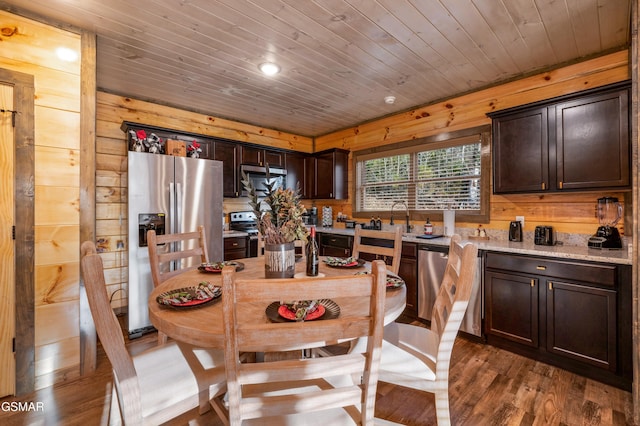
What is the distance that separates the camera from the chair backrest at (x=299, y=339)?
0.76 m

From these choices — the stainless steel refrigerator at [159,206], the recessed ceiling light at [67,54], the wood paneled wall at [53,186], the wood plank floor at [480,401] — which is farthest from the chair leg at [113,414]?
the recessed ceiling light at [67,54]

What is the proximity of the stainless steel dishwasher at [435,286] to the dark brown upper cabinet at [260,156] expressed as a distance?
252 centimetres

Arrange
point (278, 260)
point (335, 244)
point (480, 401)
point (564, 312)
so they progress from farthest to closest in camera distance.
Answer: point (335, 244) < point (564, 312) < point (480, 401) < point (278, 260)

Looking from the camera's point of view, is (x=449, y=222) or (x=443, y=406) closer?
(x=443, y=406)

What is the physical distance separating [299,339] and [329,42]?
7.64 ft

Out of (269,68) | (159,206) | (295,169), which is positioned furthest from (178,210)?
(295,169)

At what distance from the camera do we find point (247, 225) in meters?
4.28

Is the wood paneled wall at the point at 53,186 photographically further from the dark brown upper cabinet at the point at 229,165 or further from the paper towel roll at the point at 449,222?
the paper towel roll at the point at 449,222

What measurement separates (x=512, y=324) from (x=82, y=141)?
3791 mm

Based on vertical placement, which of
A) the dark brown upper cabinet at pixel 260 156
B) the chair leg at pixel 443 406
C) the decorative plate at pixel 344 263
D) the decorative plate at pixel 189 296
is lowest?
the chair leg at pixel 443 406

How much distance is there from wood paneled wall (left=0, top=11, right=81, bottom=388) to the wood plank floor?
284 mm

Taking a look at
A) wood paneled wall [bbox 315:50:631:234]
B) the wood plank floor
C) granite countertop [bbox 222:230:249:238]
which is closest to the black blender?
wood paneled wall [bbox 315:50:631:234]

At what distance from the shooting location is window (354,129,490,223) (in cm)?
327

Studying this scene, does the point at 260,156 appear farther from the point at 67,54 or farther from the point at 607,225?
the point at 607,225
